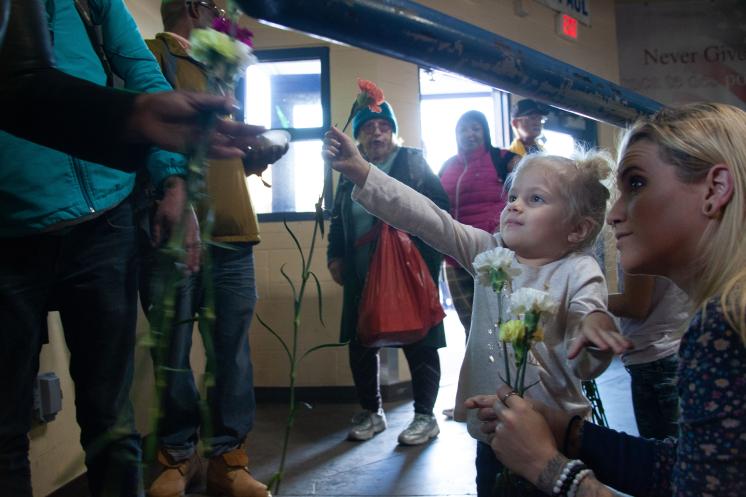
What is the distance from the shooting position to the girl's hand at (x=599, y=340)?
39.2 inches

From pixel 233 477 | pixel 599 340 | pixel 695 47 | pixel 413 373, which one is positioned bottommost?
pixel 233 477

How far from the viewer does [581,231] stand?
1.47 metres

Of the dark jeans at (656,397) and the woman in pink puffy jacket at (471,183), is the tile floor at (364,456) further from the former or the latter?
the dark jeans at (656,397)

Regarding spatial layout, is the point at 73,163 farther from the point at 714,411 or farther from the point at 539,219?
the point at 714,411

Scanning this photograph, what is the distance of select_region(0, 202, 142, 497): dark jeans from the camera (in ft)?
3.91

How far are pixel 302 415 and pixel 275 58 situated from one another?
2.40 meters

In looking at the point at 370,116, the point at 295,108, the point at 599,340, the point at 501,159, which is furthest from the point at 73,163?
the point at 295,108

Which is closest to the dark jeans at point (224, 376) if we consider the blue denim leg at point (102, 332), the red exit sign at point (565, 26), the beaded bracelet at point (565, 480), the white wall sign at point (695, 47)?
the blue denim leg at point (102, 332)

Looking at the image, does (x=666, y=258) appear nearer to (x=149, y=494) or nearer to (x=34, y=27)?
(x=34, y=27)

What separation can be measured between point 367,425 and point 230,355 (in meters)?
1.30

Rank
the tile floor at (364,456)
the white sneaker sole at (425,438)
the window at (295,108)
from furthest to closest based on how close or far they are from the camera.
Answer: the window at (295,108) → the white sneaker sole at (425,438) → the tile floor at (364,456)

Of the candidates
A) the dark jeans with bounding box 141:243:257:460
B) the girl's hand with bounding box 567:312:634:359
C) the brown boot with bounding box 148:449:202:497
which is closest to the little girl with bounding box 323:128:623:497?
the girl's hand with bounding box 567:312:634:359

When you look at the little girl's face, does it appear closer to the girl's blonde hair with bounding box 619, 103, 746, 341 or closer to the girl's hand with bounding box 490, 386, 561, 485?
the girl's blonde hair with bounding box 619, 103, 746, 341

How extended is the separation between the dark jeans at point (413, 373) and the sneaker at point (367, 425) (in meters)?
0.05
